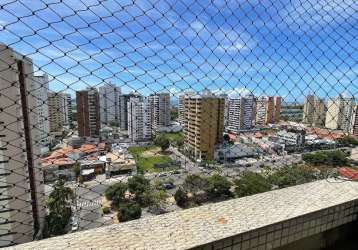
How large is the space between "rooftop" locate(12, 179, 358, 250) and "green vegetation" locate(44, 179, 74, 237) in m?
5.65

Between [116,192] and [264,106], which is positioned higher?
[264,106]

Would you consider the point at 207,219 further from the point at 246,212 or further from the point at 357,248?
the point at 357,248

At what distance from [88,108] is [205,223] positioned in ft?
2.74

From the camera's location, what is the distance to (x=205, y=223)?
81 cm

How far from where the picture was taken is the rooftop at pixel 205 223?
703 millimetres

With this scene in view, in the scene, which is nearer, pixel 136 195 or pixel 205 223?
pixel 205 223

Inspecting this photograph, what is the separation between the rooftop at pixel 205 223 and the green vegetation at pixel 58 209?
5.65 m

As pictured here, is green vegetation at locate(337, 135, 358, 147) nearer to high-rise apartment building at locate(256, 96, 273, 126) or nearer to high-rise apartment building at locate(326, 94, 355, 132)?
high-rise apartment building at locate(256, 96, 273, 126)

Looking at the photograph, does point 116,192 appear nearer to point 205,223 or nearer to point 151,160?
point 151,160

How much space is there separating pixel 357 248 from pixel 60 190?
21.7 feet

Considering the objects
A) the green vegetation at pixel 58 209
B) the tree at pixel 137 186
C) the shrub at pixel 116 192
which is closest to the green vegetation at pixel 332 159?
the tree at pixel 137 186

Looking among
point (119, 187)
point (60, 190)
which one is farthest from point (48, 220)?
point (119, 187)

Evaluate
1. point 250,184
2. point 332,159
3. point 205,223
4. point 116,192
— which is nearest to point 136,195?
point 116,192

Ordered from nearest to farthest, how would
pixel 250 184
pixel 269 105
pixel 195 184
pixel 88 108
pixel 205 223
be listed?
pixel 205 223 < pixel 88 108 < pixel 269 105 < pixel 250 184 < pixel 195 184
